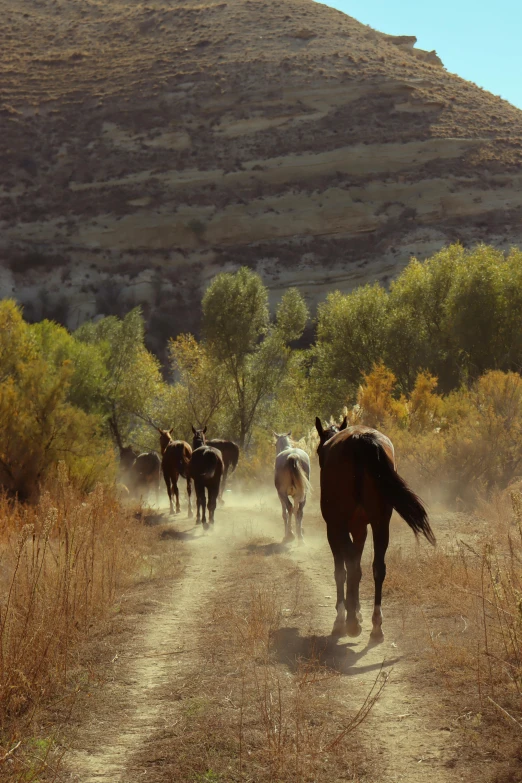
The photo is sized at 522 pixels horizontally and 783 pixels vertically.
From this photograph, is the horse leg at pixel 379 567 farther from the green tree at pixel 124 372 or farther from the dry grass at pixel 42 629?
the green tree at pixel 124 372

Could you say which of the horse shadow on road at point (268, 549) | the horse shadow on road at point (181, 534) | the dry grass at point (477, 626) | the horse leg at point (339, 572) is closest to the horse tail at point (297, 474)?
the horse shadow on road at point (268, 549)

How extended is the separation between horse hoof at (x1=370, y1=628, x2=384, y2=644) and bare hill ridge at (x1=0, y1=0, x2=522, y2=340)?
56.5 metres

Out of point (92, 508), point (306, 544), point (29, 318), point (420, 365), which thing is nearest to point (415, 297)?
point (420, 365)

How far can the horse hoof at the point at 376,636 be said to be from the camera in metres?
7.02

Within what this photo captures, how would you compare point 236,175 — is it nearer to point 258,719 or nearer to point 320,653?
point 320,653

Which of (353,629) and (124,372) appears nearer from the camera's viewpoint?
(353,629)

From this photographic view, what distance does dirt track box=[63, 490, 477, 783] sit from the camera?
4.31m

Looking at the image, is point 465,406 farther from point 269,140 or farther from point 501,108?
point 501,108

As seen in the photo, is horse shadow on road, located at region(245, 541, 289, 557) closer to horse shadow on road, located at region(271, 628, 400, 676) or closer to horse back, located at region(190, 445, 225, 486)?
horse back, located at region(190, 445, 225, 486)

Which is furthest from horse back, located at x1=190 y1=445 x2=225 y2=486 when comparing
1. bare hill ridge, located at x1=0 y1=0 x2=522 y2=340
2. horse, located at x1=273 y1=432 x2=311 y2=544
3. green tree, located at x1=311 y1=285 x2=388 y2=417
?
bare hill ridge, located at x1=0 y1=0 x2=522 y2=340

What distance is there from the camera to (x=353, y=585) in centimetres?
731

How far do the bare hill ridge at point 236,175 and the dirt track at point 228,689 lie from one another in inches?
2148

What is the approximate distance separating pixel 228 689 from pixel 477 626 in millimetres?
2502

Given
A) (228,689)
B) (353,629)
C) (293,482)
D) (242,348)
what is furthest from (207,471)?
(242,348)
